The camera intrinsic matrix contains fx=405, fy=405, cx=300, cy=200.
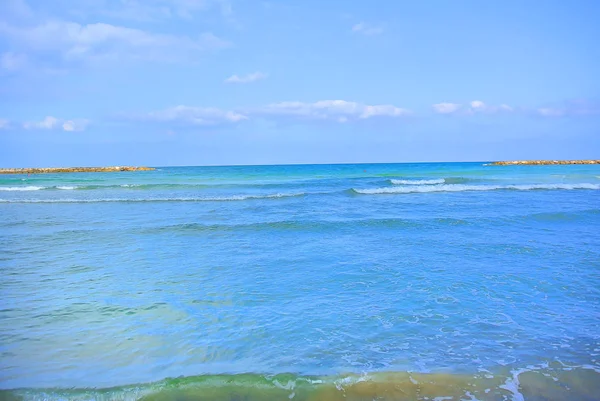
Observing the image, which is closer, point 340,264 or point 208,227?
point 340,264

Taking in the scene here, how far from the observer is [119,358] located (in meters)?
4.71

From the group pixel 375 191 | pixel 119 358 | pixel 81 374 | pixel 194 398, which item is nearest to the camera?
pixel 194 398

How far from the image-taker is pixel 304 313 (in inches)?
237

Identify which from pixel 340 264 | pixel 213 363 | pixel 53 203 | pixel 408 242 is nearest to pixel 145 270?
pixel 340 264

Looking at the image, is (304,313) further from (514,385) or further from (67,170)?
(67,170)

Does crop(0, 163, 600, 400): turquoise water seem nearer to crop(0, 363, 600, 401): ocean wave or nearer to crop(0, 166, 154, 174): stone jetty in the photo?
crop(0, 363, 600, 401): ocean wave

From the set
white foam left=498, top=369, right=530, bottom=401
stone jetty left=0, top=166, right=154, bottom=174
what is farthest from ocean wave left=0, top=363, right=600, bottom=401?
stone jetty left=0, top=166, right=154, bottom=174

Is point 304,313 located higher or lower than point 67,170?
lower

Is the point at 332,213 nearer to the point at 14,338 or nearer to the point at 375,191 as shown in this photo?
→ the point at 375,191

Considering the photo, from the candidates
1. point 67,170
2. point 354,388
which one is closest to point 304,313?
point 354,388

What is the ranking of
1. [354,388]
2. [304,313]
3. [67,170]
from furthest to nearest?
[67,170] → [304,313] → [354,388]

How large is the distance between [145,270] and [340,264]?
424cm

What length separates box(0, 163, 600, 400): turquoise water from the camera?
420 cm

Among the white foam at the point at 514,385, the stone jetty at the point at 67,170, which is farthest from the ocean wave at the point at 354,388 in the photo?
the stone jetty at the point at 67,170
